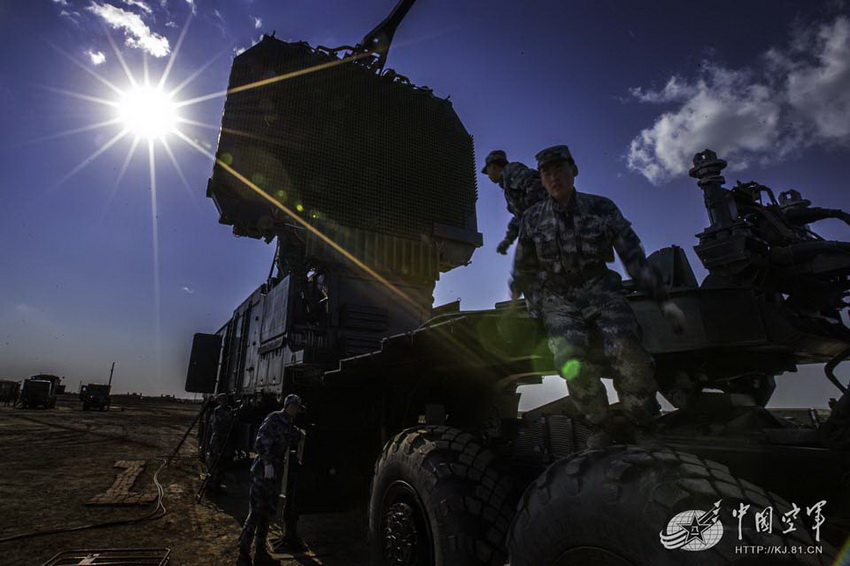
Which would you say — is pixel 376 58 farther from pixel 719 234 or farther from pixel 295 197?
pixel 719 234

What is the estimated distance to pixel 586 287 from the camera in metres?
2.38

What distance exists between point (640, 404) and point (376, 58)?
15.1m

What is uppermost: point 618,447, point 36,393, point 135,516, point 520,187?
point 520,187

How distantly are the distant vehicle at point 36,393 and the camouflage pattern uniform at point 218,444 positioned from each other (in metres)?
41.3

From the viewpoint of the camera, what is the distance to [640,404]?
202 centimetres

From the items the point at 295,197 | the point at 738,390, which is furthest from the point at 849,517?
the point at 295,197

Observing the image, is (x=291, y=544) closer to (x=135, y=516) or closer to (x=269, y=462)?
(x=269, y=462)

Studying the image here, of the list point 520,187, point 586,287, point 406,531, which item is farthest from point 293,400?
point 586,287

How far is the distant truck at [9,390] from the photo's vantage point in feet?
150

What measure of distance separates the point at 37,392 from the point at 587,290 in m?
51.3

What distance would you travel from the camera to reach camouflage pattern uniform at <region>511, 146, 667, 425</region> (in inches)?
81.9

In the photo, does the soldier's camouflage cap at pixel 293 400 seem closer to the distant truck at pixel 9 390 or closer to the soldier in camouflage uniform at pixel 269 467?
the soldier in camouflage uniform at pixel 269 467

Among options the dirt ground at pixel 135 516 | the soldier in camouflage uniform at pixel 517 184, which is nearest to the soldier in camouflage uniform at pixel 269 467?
the dirt ground at pixel 135 516

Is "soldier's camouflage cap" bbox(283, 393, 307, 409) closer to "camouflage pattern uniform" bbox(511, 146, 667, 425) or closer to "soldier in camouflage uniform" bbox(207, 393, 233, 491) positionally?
"camouflage pattern uniform" bbox(511, 146, 667, 425)
